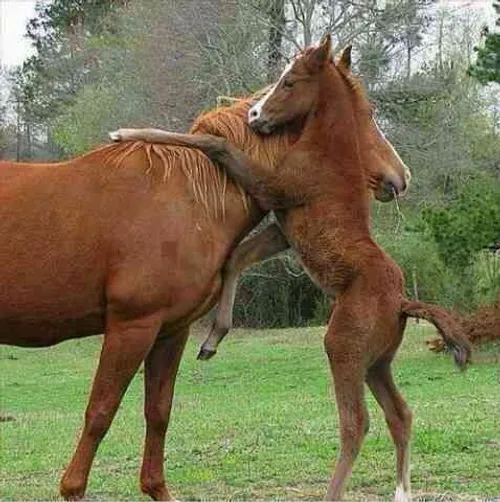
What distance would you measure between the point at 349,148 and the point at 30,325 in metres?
1.61

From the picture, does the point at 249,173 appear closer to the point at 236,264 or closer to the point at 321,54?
the point at 236,264

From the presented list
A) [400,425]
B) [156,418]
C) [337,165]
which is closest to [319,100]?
[337,165]

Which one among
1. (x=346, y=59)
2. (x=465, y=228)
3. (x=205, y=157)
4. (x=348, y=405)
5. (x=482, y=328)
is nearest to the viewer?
(x=348, y=405)

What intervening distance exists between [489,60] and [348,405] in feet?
47.3

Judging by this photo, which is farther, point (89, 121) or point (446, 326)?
point (89, 121)

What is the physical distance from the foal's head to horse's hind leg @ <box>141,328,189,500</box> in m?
1.05

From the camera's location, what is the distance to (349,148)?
4.91 metres

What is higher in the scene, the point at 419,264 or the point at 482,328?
the point at 419,264

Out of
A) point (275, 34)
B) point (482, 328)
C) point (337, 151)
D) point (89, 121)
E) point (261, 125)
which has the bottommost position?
point (482, 328)

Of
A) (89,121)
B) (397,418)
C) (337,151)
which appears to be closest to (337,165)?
(337,151)

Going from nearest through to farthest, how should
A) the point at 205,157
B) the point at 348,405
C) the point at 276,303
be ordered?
1. the point at 348,405
2. the point at 205,157
3. the point at 276,303

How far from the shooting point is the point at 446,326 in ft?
15.8

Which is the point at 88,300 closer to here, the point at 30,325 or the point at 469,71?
the point at 30,325

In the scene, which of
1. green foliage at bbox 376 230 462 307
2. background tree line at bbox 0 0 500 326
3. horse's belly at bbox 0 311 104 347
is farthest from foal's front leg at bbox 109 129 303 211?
green foliage at bbox 376 230 462 307
